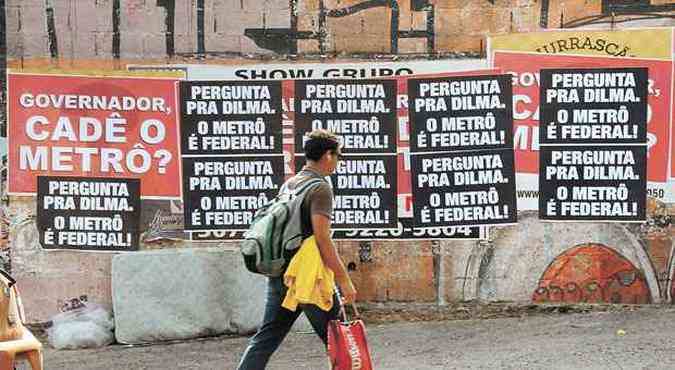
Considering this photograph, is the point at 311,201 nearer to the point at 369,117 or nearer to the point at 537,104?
the point at 369,117

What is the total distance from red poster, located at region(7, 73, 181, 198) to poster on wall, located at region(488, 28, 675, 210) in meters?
2.81

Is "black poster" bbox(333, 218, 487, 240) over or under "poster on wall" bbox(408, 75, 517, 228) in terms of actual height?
under

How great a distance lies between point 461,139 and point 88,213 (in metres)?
3.16

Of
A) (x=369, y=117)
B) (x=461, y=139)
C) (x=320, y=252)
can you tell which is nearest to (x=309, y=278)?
(x=320, y=252)

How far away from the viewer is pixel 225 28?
9.16 meters

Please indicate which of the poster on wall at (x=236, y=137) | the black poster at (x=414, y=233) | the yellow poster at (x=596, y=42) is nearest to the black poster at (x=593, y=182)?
the black poster at (x=414, y=233)

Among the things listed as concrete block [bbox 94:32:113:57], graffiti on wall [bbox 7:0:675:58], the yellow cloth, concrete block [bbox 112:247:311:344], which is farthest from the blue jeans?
concrete block [bbox 94:32:113:57]

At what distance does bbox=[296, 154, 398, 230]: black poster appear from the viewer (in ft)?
29.9

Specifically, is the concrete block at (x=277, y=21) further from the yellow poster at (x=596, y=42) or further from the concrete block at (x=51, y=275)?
the concrete block at (x=51, y=275)

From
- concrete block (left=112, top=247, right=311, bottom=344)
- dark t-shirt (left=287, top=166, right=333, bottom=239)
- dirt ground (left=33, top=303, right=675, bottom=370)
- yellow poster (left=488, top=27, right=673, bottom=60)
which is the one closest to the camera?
dark t-shirt (left=287, top=166, right=333, bottom=239)

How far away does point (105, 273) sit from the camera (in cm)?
925

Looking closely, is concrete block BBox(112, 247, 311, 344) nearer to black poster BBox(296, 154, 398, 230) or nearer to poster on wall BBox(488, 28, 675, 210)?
black poster BBox(296, 154, 398, 230)

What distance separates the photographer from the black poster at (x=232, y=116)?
9.13 m

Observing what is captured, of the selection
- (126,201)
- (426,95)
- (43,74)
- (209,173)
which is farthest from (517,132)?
(43,74)
